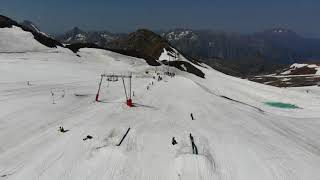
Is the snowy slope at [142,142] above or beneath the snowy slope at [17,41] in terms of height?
beneath

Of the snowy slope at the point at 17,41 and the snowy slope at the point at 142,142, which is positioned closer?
the snowy slope at the point at 142,142

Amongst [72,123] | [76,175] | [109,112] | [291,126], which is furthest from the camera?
[291,126]

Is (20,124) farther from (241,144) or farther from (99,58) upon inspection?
(99,58)

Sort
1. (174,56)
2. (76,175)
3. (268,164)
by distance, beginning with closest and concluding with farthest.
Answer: (76,175)
(268,164)
(174,56)

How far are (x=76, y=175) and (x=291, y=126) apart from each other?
20.8m

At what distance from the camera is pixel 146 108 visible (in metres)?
30.2

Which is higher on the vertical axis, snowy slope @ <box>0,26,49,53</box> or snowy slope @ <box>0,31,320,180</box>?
snowy slope @ <box>0,26,49,53</box>

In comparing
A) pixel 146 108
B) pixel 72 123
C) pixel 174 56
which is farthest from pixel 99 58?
pixel 72 123

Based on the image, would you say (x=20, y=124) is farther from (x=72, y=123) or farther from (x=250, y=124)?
(x=250, y=124)

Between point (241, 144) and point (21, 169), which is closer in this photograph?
point (21, 169)

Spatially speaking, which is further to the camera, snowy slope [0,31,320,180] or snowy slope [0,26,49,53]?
snowy slope [0,26,49,53]

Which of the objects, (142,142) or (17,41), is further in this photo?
(17,41)

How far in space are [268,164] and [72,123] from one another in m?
12.0

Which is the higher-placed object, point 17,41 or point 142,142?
point 17,41
